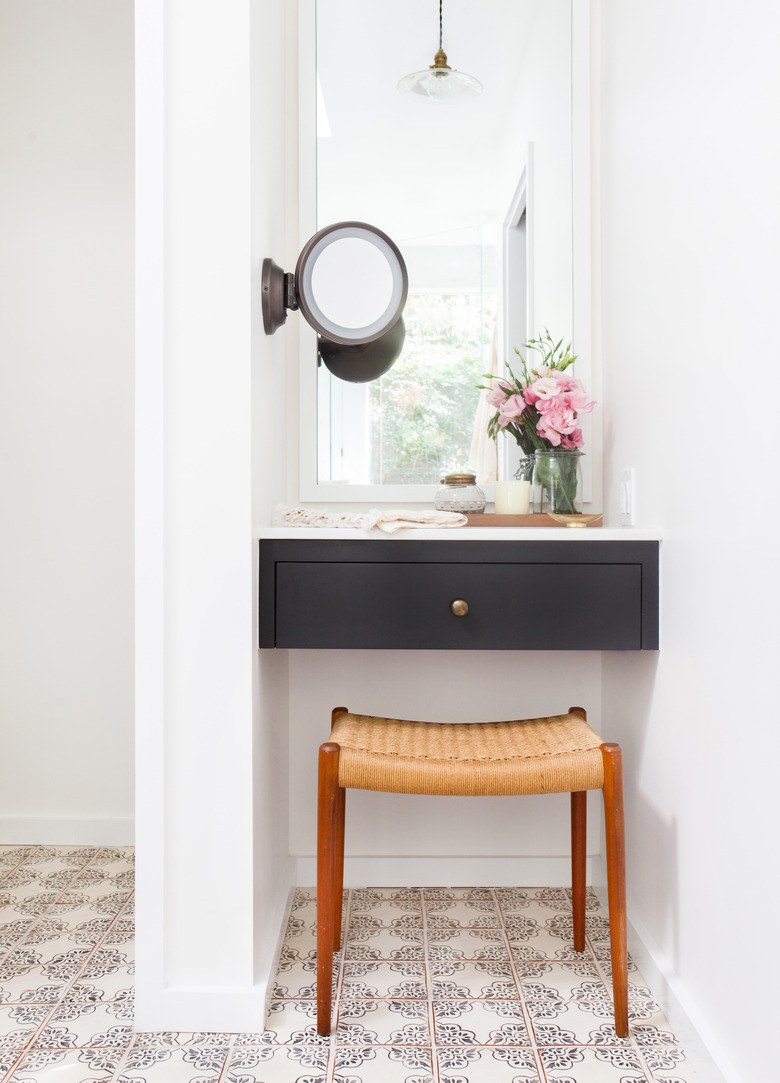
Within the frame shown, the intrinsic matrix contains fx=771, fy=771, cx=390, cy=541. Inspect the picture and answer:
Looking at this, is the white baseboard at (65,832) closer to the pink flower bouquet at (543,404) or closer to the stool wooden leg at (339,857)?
the stool wooden leg at (339,857)

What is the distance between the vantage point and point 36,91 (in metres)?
1.99

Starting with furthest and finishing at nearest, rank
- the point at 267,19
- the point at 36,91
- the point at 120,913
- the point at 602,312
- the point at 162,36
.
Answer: the point at 36,91, the point at 602,312, the point at 120,913, the point at 267,19, the point at 162,36

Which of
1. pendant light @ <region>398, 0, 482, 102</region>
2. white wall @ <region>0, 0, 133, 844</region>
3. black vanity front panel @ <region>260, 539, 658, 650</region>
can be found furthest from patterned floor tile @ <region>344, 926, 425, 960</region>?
pendant light @ <region>398, 0, 482, 102</region>

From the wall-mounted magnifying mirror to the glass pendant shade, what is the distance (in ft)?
1.84

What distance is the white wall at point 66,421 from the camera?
1.99 metres

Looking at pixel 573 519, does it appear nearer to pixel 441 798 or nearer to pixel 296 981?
pixel 441 798

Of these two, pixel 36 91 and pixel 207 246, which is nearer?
pixel 207 246

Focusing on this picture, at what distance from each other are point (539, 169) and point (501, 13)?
0.36 metres

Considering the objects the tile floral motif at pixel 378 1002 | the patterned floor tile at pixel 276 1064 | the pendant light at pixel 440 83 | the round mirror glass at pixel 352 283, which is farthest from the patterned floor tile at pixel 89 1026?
the pendant light at pixel 440 83

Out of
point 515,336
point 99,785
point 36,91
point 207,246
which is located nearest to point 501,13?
point 515,336

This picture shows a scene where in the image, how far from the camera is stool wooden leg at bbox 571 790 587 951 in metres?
1.50

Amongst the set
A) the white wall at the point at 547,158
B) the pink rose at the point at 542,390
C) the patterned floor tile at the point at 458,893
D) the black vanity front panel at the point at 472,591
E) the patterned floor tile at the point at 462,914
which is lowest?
the patterned floor tile at the point at 458,893

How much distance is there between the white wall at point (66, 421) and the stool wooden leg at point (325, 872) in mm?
969

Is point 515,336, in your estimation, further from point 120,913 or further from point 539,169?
point 120,913
